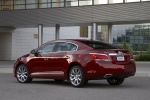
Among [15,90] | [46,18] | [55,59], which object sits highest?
[46,18]

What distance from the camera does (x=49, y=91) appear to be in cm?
1112

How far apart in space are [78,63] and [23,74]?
2.78m

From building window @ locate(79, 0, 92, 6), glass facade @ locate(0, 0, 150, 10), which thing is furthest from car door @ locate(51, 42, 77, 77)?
building window @ locate(79, 0, 92, 6)

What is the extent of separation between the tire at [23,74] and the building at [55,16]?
1824 cm

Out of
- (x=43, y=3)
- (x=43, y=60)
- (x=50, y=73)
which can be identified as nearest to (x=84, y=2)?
(x=43, y=3)

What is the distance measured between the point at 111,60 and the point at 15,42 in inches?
1215

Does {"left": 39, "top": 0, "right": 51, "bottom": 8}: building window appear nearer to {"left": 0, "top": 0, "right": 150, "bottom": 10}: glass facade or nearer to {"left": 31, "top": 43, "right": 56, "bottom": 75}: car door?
{"left": 0, "top": 0, "right": 150, "bottom": 10}: glass facade

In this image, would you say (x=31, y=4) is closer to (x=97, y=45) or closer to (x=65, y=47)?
(x=65, y=47)

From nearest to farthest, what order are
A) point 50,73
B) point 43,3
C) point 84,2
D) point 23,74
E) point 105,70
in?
point 105,70
point 50,73
point 23,74
point 84,2
point 43,3

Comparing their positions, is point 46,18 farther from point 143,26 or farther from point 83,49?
point 143,26

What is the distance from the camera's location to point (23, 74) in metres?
13.9

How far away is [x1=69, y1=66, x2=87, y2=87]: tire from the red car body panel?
0.43 feet

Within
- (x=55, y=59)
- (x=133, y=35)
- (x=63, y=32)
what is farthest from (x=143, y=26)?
(x=55, y=59)

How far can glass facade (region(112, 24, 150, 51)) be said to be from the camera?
84794 millimetres
